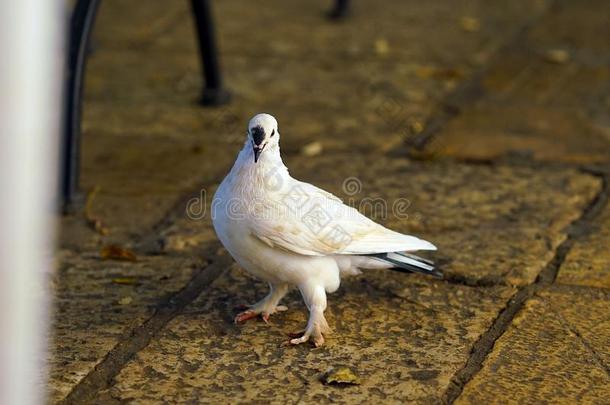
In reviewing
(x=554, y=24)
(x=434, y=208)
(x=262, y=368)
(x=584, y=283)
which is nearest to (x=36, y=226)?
(x=262, y=368)

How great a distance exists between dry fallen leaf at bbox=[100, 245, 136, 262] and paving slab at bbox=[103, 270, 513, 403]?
378 millimetres

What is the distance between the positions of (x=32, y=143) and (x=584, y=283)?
94.6 inches

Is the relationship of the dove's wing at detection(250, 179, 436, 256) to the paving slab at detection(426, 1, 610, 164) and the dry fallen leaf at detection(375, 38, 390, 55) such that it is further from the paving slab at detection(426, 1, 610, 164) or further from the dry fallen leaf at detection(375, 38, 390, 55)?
the dry fallen leaf at detection(375, 38, 390, 55)

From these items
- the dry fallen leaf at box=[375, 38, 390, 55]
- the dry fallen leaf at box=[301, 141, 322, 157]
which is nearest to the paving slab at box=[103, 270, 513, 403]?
the dry fallen leaf at box=[301, 141, 322, 157]

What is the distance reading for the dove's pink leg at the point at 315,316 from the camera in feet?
9.62

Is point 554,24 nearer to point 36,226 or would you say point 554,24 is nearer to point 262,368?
point 262,368

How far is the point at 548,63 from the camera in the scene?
5727mm

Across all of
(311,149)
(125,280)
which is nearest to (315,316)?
(125,280)

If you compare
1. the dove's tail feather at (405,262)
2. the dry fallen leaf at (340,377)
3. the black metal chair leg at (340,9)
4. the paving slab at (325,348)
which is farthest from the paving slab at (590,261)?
the black metal chair leg at (340,9)

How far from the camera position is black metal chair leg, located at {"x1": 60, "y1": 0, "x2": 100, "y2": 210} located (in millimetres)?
3939

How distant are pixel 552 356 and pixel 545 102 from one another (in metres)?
2.57

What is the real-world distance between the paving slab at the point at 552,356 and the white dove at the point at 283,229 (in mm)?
450

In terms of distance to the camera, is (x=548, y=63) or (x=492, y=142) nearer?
(x=492, y=142)

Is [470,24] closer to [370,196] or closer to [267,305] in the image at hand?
[370,196]
